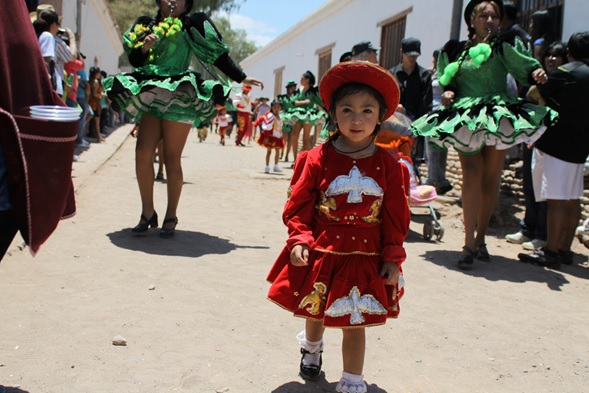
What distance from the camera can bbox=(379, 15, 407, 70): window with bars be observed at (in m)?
14.7

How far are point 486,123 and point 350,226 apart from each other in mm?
2718

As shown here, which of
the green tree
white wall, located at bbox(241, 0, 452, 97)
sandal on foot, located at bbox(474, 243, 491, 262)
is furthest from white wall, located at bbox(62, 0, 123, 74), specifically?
the green tree

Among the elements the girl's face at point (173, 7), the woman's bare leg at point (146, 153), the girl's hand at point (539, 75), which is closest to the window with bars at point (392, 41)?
the girl's hand at point (539, 75)

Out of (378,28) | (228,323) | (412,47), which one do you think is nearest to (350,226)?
(228,323)

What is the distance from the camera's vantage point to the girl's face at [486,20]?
5.36 m

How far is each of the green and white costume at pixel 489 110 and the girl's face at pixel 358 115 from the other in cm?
254

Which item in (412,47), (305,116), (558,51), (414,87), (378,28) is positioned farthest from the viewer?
(378,28)

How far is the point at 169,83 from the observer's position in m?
5.19

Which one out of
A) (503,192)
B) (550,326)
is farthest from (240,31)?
(550,326)

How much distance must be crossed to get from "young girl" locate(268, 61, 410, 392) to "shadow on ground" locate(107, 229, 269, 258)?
2.33 metres

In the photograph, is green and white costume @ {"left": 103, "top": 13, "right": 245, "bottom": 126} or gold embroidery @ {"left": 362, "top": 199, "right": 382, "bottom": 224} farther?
green and white costume @ {"left": 103, "top": 13, "right": 245, "bottom": 126}

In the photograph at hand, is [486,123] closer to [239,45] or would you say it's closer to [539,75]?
[539,75]

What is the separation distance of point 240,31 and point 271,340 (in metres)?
76.8

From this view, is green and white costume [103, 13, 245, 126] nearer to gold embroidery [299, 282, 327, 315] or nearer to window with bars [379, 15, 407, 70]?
gold embroidery [299, 282, 327, 315]
